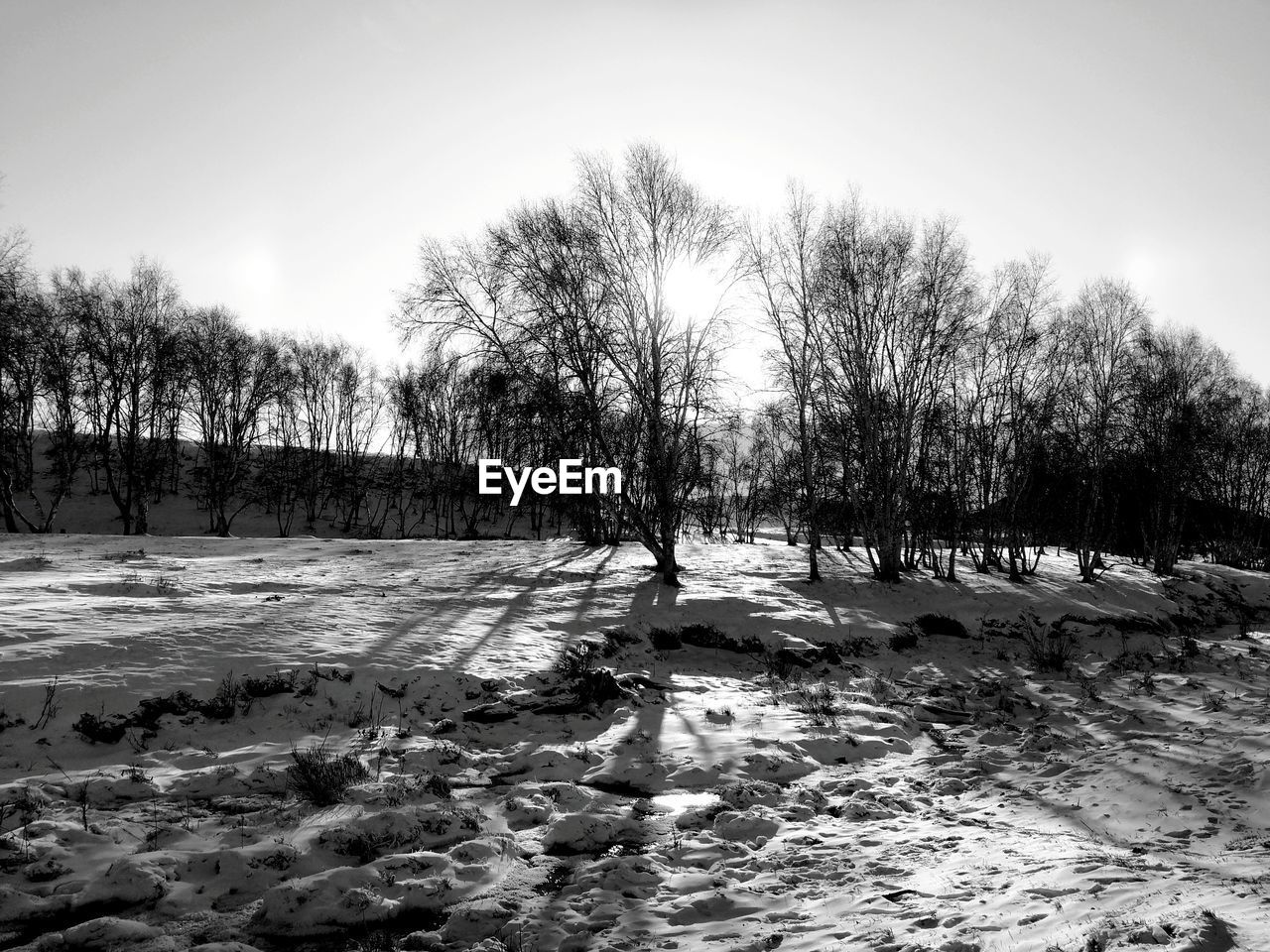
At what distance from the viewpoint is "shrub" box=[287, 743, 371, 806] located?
5.89 metres

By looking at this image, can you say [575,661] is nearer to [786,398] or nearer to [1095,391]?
[786,398]

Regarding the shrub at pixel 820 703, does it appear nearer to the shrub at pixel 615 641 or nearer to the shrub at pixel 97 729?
the shrub at pixel 615 641

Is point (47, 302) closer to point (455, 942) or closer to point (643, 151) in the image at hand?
point (643, 151)

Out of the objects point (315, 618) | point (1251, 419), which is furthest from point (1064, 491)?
point (315, 618)

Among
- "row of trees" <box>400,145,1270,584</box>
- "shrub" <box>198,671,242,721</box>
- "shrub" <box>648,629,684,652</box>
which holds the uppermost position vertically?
"row of trees" <box>400,145,1270,584</box>

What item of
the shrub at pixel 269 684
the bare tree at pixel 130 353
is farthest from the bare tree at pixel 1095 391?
the bare tree at pixel 130 353

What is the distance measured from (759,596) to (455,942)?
44.0ft

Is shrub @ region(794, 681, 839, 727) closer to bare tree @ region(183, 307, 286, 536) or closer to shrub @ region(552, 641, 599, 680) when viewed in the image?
shrub @ region(552, 641, 599, 680)

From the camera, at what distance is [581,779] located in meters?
6.98

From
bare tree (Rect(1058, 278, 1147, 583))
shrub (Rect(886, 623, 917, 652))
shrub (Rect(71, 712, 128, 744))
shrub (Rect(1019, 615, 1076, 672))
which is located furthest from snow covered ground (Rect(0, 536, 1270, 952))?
bare tree (Rect(1058, 278, 1147, 583))

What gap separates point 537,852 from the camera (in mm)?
5352

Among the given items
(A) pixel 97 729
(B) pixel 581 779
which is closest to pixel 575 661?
(B) pixel 581 779

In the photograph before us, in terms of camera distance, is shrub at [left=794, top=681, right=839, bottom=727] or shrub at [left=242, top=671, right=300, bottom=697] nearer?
shrub at [left=242, top=671, right=300, bottom=697]

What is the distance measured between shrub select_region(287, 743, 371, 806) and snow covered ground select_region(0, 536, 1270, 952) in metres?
0.05
